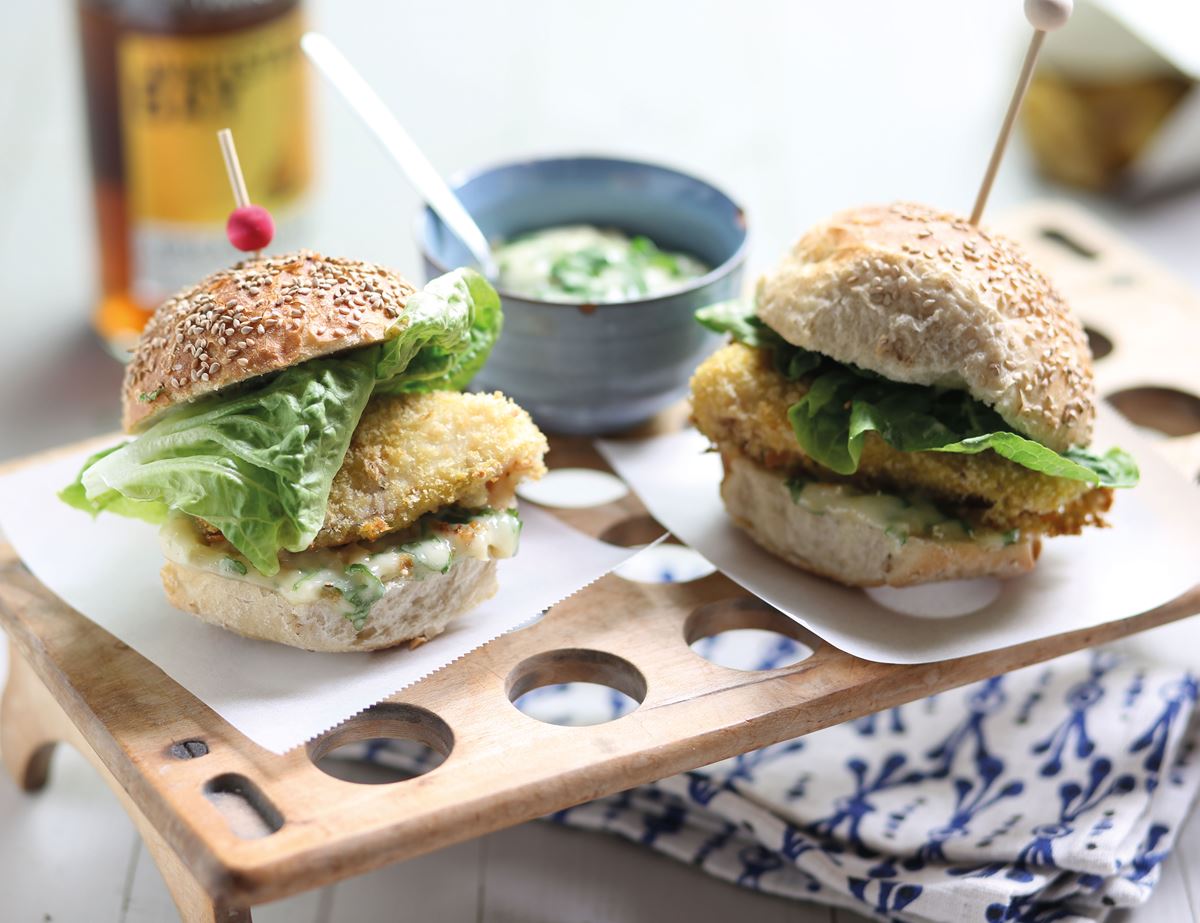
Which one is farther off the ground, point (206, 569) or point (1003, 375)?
point (1003, 375)

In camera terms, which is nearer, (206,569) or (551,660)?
(206,569)

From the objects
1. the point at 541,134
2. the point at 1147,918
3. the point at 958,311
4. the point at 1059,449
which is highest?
the point at 958,311

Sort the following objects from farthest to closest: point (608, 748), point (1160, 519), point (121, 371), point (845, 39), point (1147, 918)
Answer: point (845, 39) → point (121, 371) → point (1160, 519) → point (1147, 918) → point (608, 748)

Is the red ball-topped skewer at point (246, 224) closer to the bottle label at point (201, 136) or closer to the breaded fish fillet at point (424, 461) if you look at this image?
the breaded fish fillet at point (424, 461)

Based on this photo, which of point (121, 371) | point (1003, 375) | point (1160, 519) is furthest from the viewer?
point (121, 371)

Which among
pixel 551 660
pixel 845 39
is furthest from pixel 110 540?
pixel 845 39

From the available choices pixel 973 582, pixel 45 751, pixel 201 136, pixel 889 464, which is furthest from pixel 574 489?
pixel 201 136

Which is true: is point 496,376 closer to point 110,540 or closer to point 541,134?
point 110,540
